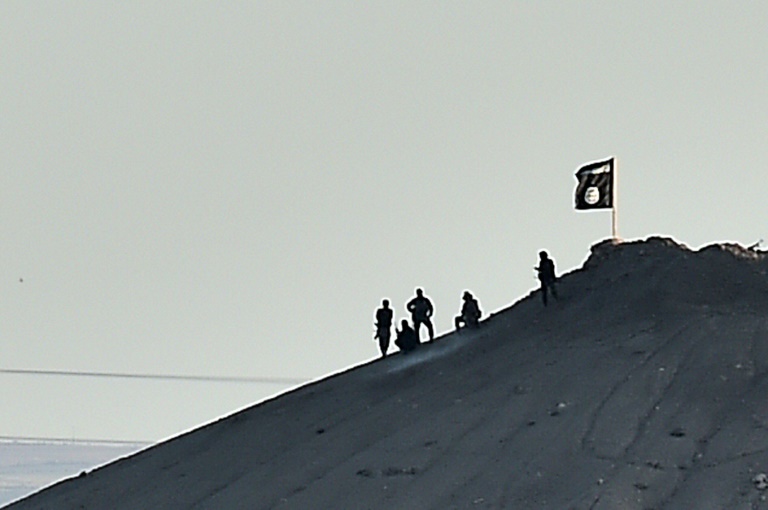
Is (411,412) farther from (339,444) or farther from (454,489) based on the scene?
(454,489)

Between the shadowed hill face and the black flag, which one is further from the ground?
the black flag

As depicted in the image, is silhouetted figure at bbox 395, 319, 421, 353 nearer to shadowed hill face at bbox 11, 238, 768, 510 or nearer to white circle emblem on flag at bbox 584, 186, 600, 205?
shadowed hill face at bbox 11, 238, 768, 510

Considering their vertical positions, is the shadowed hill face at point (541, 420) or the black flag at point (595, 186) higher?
the black flag at point (595, 186)

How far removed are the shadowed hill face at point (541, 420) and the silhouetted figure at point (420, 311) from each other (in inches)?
17.5

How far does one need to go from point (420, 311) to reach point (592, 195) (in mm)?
4680

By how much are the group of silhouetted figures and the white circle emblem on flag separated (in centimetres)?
190

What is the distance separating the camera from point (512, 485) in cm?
2741

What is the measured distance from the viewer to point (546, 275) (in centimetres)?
3931

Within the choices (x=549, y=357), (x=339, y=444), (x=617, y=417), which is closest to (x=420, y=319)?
Result: (x=549, y=357)

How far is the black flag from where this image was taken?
135ft

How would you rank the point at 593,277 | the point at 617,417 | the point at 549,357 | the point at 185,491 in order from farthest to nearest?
the point at 593,277 < the point at 549,357 < the point at 185,491 < the point at 617,417

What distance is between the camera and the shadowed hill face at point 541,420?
89.4 ft

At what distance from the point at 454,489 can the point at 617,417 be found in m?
3.15

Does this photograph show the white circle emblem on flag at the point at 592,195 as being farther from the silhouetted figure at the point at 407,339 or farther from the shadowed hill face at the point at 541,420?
the silhouetted figure at the point at 407,339
